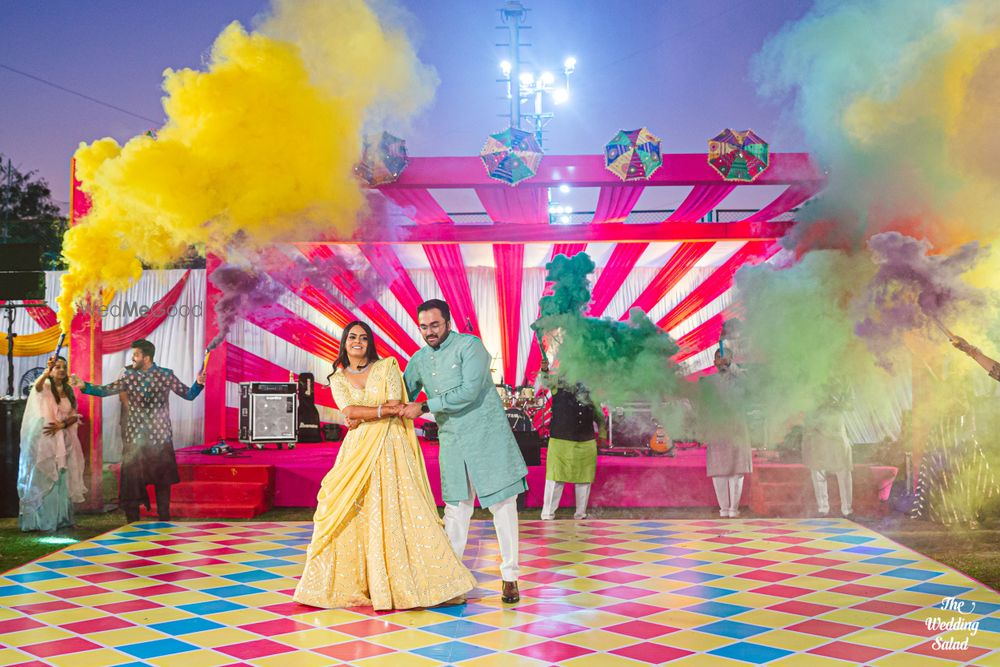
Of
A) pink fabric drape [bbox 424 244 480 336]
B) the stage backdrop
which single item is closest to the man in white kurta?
the stage backdrop

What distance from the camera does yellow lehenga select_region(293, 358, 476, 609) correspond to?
4.43 m

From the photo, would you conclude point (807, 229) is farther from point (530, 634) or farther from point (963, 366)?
point (530, 634)

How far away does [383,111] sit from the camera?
22.5 feet

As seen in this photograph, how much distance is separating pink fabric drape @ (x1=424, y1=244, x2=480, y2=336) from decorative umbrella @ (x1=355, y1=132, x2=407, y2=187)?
3.98 meters

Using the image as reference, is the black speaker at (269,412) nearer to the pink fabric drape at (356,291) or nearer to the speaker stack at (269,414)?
the speaker stack at (269,414)

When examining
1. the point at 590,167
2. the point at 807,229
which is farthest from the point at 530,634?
the point at 590,167

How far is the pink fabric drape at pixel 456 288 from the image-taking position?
1222 cm

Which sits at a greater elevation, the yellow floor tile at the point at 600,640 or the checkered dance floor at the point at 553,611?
the checkered dance floor at the point at 553,611

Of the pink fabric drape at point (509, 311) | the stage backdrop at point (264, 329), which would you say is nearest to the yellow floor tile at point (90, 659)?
the stage backdrop at point (264, 329)

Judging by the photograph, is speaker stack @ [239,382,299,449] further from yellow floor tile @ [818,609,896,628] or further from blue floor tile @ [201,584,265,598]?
yellow floor tile @ [818,609,896,628]

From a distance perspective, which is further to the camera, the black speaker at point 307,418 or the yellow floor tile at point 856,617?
the black speaker at point 307,418

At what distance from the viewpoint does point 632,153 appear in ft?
26.9

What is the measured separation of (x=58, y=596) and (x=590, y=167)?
222 inches

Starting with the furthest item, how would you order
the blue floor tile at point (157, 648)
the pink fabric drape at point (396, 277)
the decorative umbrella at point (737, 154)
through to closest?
the pink fabric drape at point (396, 277), the decorative umbrella at point (737, 154), the blue floor tile at point (157, 648)
